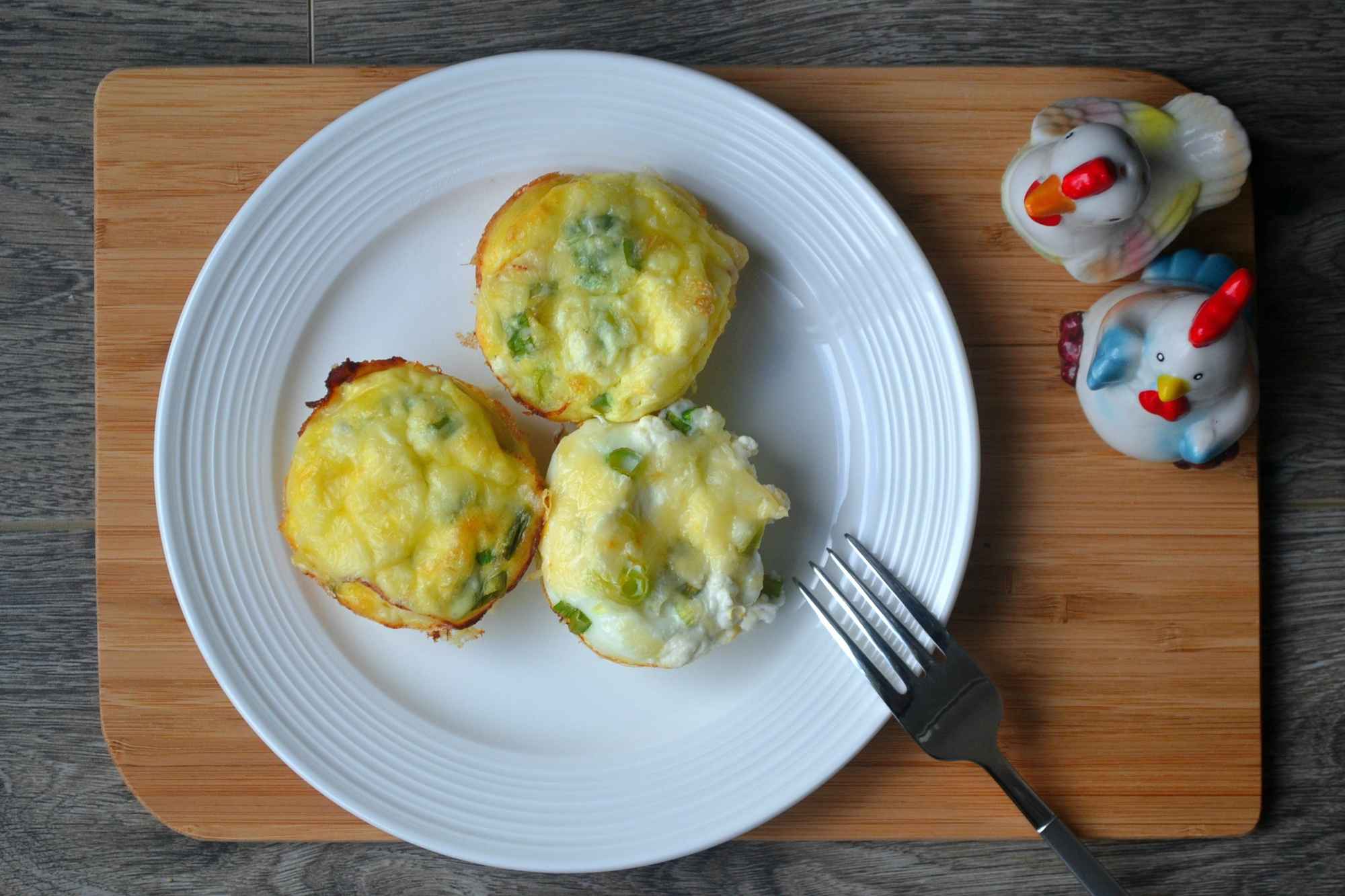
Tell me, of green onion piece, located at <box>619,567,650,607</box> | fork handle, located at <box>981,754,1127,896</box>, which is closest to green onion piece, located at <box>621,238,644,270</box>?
green onion piece, located at <box>619,567,650,607</box>

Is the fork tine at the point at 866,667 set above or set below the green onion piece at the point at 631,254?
below

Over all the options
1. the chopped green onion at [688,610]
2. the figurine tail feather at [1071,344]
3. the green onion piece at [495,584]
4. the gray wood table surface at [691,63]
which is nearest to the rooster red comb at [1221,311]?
the figurine tail feather at [1071,344]

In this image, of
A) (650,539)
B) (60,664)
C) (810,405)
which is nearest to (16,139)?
(60,664)

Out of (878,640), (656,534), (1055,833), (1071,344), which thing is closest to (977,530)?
(878,640)

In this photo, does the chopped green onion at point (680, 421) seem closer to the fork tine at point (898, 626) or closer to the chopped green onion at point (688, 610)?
the chopped green onion at point (688, 610)

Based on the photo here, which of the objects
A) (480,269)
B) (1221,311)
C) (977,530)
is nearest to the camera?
(1221,311)

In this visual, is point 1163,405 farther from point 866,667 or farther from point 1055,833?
point 1055,833

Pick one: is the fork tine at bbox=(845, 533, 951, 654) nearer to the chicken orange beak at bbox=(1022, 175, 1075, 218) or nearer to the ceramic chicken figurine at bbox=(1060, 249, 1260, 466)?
the ceramic chicken figurine at bbox=(1060, 249, 1260, 466)
